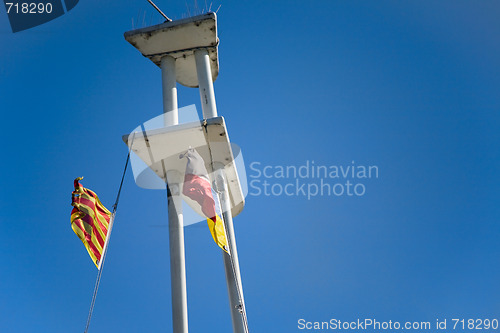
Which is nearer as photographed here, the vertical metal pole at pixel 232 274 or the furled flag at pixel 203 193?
the vertical metal pole at pixel 232 274

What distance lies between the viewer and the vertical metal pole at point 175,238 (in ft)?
28.9

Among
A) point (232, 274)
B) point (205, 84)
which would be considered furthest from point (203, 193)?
point (205, 84)

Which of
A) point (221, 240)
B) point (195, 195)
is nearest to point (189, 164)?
point (195, 195)

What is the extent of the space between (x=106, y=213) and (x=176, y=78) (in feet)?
13.9

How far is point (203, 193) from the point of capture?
9.13m

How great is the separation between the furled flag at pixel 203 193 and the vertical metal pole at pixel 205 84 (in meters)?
1.45

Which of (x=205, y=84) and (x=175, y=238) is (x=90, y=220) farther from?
(x=205, y=84)

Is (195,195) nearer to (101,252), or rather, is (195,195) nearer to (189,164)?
(189,164)

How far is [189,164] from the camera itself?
9430 millimetres

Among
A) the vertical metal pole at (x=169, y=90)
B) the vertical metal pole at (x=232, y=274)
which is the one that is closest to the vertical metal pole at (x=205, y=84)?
the vertical metal pole at (x=169, y=90)

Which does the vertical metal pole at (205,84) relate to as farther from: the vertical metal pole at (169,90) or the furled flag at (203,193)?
the furled flag at (203,193)

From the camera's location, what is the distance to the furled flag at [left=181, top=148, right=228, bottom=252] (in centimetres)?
892

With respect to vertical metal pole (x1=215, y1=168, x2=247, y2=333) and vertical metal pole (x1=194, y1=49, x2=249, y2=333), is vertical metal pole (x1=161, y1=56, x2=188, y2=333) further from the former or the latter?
vertical metal pole (x1=215, y1=168, x2=247, y2=333)

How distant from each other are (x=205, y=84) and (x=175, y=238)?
369 cm
